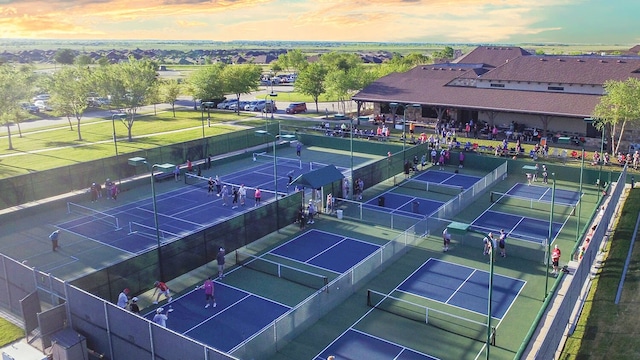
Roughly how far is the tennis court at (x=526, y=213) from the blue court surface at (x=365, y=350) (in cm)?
950

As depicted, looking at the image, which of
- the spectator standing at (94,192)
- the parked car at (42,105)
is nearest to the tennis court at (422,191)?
the spectator standing at (94,192)

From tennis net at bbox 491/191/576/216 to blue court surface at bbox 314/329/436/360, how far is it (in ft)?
56.7

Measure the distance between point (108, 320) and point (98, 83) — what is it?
42.9 metres

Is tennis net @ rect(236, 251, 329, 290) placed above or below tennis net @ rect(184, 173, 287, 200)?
below

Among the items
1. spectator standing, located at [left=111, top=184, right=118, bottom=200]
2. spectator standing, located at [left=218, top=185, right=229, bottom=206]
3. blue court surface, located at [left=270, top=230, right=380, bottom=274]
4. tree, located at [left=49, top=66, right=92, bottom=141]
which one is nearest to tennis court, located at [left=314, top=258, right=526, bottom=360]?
blue court surface, located at [left=270, top=230, right=380, bottom=274]

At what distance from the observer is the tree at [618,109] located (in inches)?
1591

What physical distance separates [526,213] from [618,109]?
631 inches

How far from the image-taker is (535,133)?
48.0 metres

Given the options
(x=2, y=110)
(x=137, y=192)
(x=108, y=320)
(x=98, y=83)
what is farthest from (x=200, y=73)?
(x=108, y=320)

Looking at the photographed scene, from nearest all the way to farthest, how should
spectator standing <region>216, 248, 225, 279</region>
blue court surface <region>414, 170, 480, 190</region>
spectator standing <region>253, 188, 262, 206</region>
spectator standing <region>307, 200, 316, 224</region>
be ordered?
spectator standing <region>216, 248, 225, 279</region>
spectator standing <region>307, 200, 316, 224</region>
spectator standing <region>253, 188, 262, 206</region>
blue court surface <region>414, 170, 480, 190</region>

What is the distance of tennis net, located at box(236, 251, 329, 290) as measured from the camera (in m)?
22.2

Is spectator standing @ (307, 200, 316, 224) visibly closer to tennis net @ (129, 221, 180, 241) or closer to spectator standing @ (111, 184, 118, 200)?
tennis net @ (129, 221, 180, 241)

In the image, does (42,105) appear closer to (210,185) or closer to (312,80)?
(312,80)

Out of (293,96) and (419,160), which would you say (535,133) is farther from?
(293,96)
